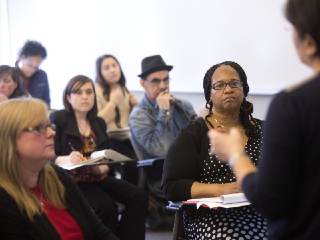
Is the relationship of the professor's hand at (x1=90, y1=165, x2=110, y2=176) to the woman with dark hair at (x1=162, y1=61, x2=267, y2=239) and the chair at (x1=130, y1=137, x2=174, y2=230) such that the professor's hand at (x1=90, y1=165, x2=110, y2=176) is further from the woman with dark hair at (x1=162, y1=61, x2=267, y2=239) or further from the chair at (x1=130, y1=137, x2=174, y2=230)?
the woman with dark hair at (x1=162, y1=61, x2=267, y2=239)

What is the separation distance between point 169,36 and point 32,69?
159 cm

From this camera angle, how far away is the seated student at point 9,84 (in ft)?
9.84

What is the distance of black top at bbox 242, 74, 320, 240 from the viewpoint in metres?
0.78

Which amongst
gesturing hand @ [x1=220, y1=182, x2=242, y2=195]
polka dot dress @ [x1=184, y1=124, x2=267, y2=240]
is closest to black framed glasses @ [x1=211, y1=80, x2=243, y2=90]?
polka dot dress @ [x1=184, y1=124, x2=267, y2=240]

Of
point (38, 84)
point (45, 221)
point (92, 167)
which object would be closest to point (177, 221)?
point (45, 221)

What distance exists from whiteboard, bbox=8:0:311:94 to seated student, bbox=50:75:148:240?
1.58m

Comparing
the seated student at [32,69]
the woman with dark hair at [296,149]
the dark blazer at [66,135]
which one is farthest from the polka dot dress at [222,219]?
the seated student at [32,69]

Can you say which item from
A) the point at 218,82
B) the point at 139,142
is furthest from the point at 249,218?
the point at 139,142

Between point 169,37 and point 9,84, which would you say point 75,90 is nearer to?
point 9,84

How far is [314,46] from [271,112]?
18 centimetres

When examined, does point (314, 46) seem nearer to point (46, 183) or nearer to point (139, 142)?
point (46, 183)

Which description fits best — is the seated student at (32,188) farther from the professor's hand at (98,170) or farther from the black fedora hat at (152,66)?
the black fedora hat at (152,66)

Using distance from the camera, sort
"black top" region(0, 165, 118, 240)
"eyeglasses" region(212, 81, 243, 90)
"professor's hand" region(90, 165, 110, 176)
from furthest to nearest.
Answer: "professor's hand" region(90, 165, 110, 176)
"eyeglasses" region(212, 81, 243, 90)
"black top" region(0, 165, 118, 240)

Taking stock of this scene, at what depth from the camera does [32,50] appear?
3.67 m
